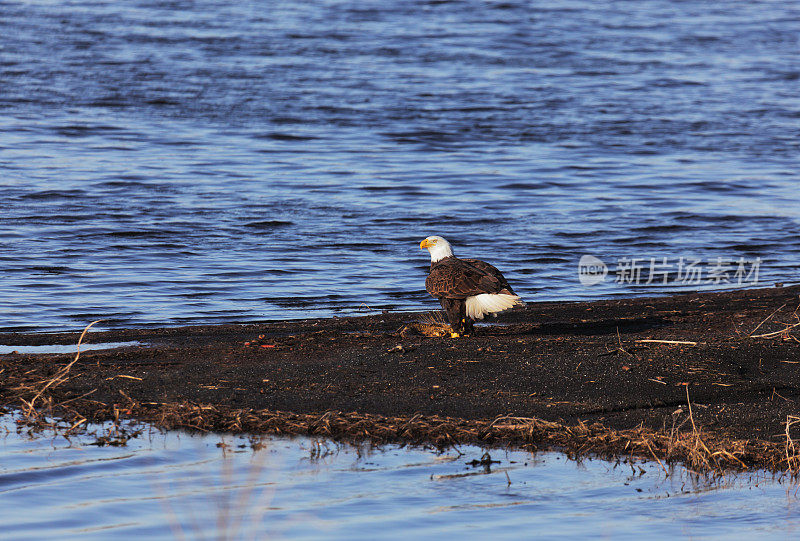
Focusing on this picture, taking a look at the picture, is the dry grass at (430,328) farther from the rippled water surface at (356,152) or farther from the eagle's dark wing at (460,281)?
the rippled water surface at (356,152)

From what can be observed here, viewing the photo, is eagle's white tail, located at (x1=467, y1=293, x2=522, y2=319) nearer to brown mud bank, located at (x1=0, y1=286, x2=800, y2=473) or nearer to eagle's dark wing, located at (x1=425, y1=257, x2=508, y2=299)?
eagle's dark wing, located at (x1=425, y1=257, x2=508, y2=299)

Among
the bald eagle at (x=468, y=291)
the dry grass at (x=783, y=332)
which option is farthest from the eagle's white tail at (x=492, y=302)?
the dry grass at (x=783, y=332)

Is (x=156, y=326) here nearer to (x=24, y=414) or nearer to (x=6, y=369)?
(x=6, y=369)

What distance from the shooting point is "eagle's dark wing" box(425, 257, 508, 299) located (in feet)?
29.1

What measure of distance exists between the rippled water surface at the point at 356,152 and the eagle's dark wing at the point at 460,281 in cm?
229

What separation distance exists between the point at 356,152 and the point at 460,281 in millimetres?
12747

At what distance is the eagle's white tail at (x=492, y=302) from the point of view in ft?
28.8

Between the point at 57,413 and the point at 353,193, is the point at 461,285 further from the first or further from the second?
the point at 353,193

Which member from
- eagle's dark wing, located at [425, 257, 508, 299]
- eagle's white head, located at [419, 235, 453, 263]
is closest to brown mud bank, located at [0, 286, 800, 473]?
eagle's dark wing, located at [425, 257, 508, 299]

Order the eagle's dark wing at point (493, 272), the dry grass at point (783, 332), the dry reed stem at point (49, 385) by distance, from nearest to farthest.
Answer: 1. the dry reed stem at point (49, 385)
2. the dry grass at point (783, 332)
3. the eagle's dark wing at point (493, 272)

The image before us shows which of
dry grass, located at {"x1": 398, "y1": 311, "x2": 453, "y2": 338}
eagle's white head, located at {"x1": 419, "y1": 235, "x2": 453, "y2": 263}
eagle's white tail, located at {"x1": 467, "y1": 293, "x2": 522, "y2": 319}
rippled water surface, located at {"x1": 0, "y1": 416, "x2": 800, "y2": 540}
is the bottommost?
rippled water surface, located at {"x1": 0, "y1": 416, "x2": 800, "y2": 540}

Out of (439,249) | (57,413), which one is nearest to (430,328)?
(439,249)

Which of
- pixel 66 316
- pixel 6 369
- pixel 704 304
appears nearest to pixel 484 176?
pixel 704 304

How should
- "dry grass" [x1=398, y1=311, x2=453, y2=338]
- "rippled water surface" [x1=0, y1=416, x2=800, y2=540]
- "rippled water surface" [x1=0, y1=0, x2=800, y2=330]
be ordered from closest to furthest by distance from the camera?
1. "rippled water surface" [x1=0, y1=416, x2=800, y2=540]
2. "dry grass" [x1=398, y1=311, x2=453, y2=338]
3. "rippled water surface" [x1=0, y1=0, x2=800, y2=330]
